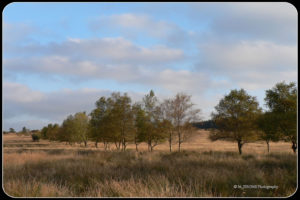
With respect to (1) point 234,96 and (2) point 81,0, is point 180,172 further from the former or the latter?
(1) point 234,96

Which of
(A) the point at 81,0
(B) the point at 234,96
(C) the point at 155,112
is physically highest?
(A) the point at 81,0

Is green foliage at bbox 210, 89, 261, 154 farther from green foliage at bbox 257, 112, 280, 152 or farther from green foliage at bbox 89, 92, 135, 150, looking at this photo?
green foliage at bbox 89, 92, 135, 150

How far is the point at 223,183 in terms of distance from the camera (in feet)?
26.6

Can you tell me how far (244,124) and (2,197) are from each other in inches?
989

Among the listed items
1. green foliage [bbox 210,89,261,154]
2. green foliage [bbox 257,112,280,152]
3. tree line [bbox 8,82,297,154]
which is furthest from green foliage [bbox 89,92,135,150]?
green foliage [bbox 257,112,280,152]

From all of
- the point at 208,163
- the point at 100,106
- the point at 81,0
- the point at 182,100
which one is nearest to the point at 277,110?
the point at 182,100

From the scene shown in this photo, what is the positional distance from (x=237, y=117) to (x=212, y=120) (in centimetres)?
309

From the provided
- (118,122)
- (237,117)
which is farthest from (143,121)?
(237,117)

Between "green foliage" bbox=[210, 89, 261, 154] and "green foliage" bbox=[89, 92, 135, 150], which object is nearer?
"green foliage" bbox=[210, 89, 261, 154]

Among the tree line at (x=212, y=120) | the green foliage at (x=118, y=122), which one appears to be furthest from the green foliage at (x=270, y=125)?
the green foliage at (x=118, y=122)

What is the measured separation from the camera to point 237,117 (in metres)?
27.1

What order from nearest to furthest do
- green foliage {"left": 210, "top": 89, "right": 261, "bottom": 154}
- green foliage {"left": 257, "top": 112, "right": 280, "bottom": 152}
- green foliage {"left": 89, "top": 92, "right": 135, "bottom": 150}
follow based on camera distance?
1. green foliage {"left": 257, "top": 112, "right": 280, "bottom": 152}
2. green foliage {"left": 210, "top": 89, "right": 261, "bottom": 154}
3. green foliage {"left": 89, "top": 92, "right": 135, "bottom": 150}

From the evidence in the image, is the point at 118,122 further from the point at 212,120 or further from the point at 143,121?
the point at 212,120

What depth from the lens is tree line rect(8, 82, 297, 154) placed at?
22000 millimetres
